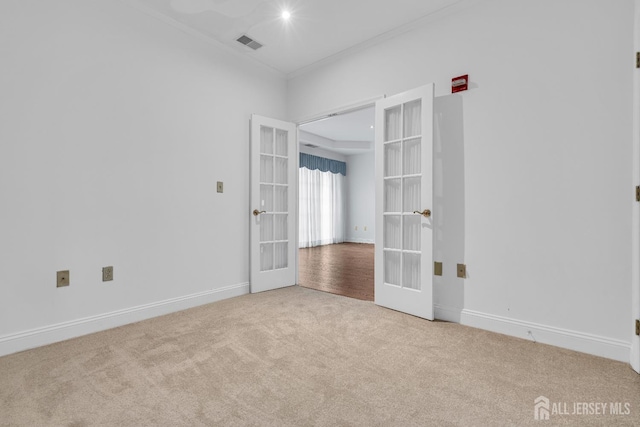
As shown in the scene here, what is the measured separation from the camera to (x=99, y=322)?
95.9 inches

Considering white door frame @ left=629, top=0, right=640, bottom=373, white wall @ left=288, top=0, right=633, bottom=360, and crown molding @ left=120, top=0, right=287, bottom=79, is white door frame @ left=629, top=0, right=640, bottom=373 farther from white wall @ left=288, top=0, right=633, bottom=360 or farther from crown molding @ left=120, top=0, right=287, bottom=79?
crown molding @ left=120, top=0, right=287, bottom=79

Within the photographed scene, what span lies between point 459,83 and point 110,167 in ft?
9.81

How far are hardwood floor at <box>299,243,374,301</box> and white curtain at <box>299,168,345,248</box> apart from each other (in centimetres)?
114

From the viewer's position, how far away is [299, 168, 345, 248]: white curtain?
8.07 metres

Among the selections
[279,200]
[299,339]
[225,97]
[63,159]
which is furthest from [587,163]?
[63,159]

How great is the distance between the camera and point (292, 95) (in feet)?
13.2

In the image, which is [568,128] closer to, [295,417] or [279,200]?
[295,417]

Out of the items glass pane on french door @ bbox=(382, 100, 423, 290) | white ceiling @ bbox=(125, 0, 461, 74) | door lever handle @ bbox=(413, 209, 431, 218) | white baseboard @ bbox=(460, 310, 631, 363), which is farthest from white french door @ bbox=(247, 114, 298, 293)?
white baseboard @ bbox=(460, 310, 631, 363)

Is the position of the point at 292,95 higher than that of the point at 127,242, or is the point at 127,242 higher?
the point at 292,95

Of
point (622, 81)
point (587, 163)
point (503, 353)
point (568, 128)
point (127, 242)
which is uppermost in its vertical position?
point (622, 81)

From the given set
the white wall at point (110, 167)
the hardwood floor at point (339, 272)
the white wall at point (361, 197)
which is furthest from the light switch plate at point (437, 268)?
the white wall at point (361, 197)

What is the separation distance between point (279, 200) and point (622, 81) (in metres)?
3.20

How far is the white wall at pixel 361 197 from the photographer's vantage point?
361 inches

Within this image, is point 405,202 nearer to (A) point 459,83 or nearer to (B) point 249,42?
(A) point 459,83
